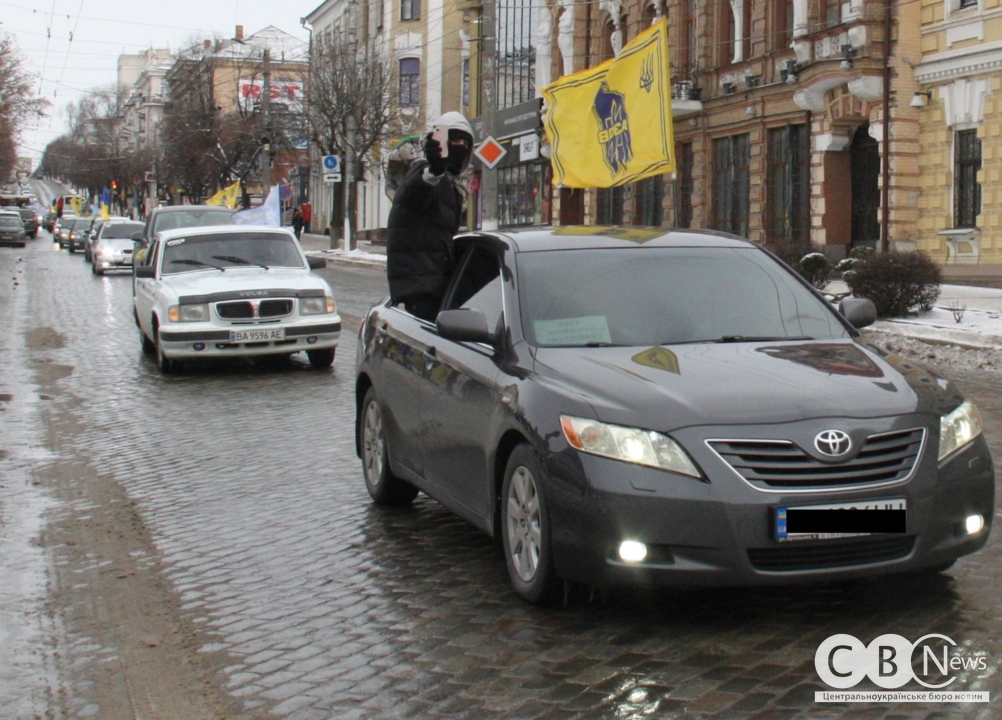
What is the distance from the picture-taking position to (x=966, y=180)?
94.2 ft

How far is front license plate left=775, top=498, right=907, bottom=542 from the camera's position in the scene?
485 centimetres

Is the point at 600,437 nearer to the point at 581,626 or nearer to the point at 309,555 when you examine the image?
the point at 581,626

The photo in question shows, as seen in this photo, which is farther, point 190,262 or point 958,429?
point 190,262

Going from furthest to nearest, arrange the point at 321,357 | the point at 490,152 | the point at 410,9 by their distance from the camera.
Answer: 1. the point at 410,9
2. the point at 490,152
3. the point at 321,357

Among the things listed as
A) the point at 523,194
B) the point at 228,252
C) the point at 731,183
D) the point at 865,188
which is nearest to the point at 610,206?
the point at 731,183

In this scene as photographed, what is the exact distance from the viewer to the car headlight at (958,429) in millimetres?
5223

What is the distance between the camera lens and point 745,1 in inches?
1422

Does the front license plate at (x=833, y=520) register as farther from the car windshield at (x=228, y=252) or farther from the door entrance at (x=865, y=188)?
the door entrance at (x=865, y=188)

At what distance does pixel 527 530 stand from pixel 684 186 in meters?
35.3

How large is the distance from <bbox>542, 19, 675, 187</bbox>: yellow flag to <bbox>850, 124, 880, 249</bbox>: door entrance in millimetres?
7859

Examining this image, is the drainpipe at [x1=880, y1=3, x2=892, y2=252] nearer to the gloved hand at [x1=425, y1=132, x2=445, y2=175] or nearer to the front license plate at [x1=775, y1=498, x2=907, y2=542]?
the gloved hand at [x1=425, y1=132, x2=445, y2=175]

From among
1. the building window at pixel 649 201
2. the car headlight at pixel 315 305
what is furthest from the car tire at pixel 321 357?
the building window at pixel 649 201

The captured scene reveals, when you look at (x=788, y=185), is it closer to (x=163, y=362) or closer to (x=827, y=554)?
(x=163, y=362)

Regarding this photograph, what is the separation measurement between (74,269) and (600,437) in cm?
3991
